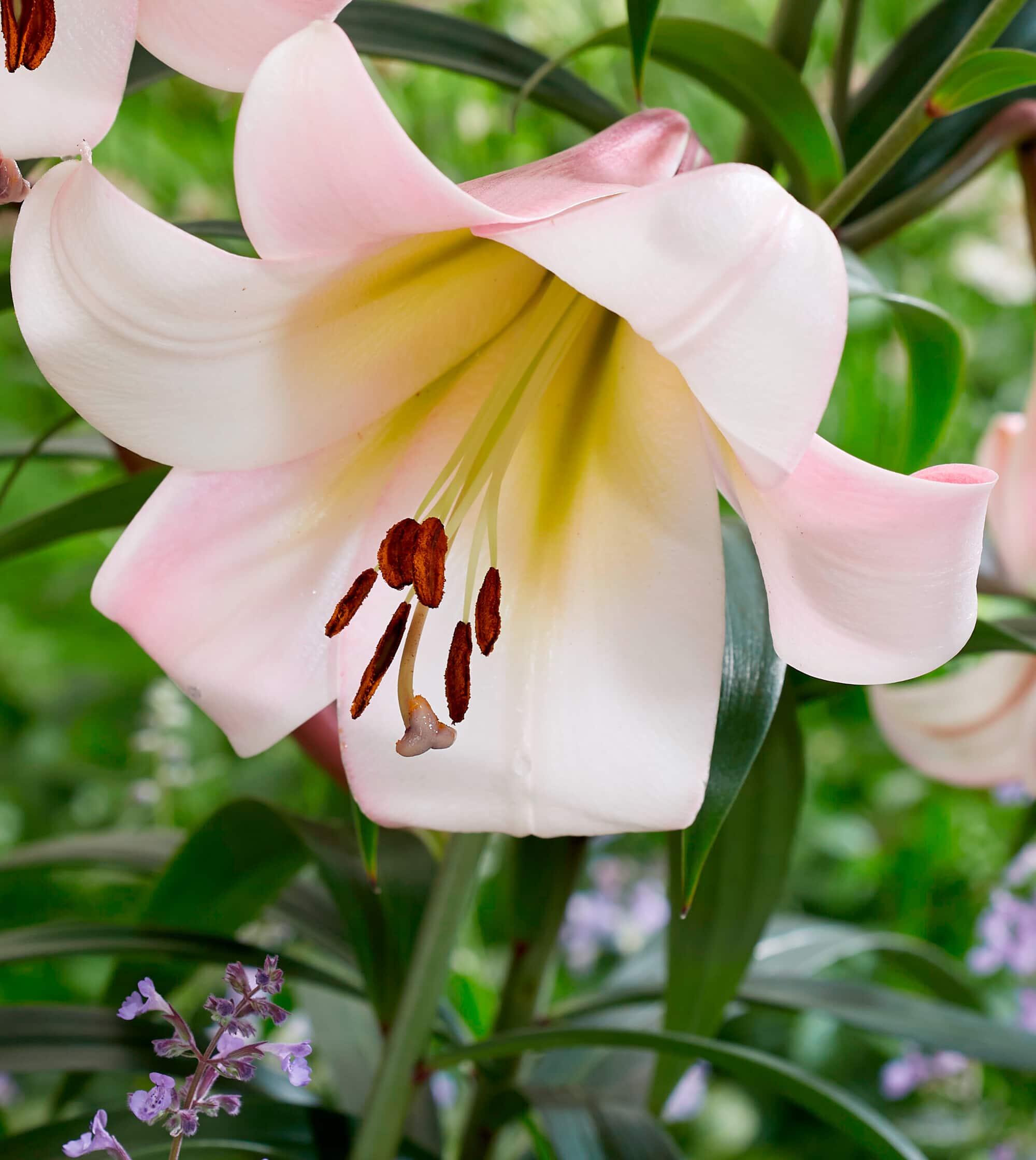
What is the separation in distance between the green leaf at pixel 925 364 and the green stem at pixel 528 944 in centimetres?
25

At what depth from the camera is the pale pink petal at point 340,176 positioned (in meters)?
0.23

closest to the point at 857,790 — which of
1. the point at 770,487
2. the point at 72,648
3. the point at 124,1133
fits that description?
the point at 72,648

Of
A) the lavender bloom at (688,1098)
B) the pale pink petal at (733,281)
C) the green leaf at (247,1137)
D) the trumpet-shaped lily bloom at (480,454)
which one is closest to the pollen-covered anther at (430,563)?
the trumpet-shaped lily bloom at (480,454)

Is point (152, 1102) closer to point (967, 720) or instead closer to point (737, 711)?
point (737, 711)

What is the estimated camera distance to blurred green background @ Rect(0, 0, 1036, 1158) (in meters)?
1.16

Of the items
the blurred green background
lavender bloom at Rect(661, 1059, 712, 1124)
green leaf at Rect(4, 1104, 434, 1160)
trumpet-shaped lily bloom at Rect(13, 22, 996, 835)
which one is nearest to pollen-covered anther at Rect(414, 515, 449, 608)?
trumpet-shaped lily bloom at Rect(13, 22, 996, 835)

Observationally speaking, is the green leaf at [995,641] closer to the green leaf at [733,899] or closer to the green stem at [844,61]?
the green leaf at [733,899]

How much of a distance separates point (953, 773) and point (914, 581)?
38 cm

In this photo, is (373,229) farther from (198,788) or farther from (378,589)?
(198,788)

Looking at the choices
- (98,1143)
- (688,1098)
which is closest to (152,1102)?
(98,1143)

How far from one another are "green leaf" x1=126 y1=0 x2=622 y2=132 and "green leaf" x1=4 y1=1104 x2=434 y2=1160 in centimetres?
42

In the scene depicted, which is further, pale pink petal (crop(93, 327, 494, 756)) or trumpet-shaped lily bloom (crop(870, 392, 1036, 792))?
trumpet-shaped lily bloom (crop(870, 392, 1036, 792))

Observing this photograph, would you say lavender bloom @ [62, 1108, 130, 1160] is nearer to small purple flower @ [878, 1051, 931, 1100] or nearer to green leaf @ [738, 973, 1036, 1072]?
green leaf @ [738, 973, 1036, 1072]

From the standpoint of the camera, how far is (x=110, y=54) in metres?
0.29
